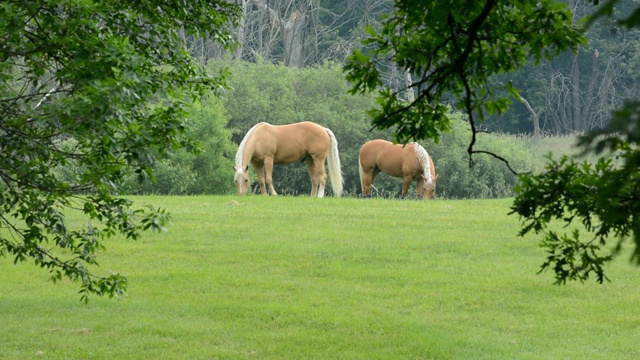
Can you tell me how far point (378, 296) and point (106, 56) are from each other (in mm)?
5599

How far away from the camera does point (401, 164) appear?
82.5 ft

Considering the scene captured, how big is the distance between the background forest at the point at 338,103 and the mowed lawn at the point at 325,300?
4.37 metres

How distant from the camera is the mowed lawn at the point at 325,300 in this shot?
877cm

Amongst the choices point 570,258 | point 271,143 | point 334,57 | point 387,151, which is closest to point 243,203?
point 271,143

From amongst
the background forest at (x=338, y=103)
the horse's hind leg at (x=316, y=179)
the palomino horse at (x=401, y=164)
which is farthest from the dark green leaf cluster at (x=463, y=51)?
the palomino horse at (x=401, y=164)

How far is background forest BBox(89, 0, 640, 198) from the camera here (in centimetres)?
3070

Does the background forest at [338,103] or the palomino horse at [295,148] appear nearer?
the palomino horse at [295,148]

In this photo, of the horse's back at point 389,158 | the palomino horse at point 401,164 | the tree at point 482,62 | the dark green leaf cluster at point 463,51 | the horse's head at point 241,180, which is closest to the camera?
the tree at point 482,62

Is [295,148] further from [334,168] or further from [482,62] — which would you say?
[482,62]

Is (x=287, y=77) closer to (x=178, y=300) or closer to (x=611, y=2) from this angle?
(x=178, y=300)

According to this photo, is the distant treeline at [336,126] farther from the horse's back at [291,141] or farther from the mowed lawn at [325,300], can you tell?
the mowed lawn at [325,300]

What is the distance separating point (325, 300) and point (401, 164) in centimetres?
1465

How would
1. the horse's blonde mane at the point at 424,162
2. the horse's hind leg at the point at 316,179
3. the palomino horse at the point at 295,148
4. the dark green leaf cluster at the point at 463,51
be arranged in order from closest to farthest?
1. the dark green leaf cluster at the point at 463,51
2. the palomino horse at the point at 295,148
3. the horse's hind leg at the point at 316,179
4. the horse's blonde mane at the point at 424,162

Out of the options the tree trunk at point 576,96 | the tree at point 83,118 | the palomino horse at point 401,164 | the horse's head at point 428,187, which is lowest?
the horse's head at point 428,187
